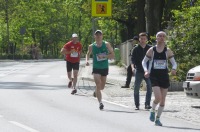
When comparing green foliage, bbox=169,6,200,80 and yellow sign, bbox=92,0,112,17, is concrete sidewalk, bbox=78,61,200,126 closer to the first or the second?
green foliage, bbox=169,6,200,80

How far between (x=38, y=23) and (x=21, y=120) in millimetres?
83579

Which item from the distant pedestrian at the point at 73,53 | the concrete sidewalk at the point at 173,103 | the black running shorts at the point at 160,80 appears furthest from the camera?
the distant pedestrian at the point at 73,53

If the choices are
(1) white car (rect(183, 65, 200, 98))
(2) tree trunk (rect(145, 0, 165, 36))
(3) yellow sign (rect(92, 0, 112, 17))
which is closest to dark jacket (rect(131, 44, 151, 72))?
(1) white car (rect(183, 65, 200, 98))

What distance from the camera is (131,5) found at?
149 feet

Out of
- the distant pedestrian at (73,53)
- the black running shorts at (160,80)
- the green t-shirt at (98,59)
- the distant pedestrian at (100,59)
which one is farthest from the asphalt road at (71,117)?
the distant pedestrian at (73,53)

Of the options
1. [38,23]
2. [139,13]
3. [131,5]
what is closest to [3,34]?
[38,23]

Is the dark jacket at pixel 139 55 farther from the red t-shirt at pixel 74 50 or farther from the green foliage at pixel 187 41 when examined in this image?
the green foliage at pixel 187 41

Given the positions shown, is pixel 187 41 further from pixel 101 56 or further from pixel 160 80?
pixel 160 80

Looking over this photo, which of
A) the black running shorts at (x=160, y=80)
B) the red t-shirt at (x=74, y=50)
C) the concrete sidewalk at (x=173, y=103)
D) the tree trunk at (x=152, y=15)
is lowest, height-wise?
the concrete sidewalk at (x=173, y=103)

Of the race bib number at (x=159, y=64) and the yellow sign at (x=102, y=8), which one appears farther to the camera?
the yellow sign at (x=102, y=8)

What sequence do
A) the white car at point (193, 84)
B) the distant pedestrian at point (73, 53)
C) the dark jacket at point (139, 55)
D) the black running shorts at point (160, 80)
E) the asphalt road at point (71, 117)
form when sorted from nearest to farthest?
the asphalt road at point (71, 117)
the black running shorts at point (160, 80)
the white car at point (193, 84)
the dark jacket at point (139, 55)
the distant pedestrian at point (73, 53)

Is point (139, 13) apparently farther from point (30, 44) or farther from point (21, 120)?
point (30, 44)

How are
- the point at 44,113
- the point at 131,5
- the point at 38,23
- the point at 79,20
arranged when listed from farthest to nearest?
the point at 79,20 → the point at 38,23 → the point at 131,5 → the point at 44,113

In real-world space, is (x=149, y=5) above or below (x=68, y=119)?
above
